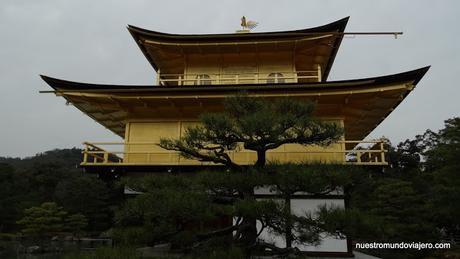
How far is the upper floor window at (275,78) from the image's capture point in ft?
44.3

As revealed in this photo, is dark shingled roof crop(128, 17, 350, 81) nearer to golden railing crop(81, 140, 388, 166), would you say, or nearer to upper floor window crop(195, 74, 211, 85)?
upper floor window crop(195, 74, 211, 85)

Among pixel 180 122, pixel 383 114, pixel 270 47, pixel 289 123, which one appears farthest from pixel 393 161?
pixel 289 123

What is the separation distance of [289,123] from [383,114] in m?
8.19

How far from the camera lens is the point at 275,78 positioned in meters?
13.5

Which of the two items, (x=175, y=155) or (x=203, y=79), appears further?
(x=203, y=79)

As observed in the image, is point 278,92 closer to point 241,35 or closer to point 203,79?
point 241,35

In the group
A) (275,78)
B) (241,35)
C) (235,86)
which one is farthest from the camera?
(275,78)

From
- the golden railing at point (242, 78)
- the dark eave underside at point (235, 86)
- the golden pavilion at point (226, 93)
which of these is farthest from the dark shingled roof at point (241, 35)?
the dark eave underside at point (235, 86)

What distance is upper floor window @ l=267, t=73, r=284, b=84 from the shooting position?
13.5 m

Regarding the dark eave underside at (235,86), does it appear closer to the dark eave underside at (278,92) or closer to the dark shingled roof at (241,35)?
the dark eave underside at (278,92)

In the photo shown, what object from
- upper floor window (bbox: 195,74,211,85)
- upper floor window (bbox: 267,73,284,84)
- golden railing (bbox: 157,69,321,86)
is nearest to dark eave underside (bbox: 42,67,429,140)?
golden railing (bbox: 157,69,321,86)

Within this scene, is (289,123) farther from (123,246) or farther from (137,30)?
(137,30)

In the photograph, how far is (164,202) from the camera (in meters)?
Result: 5.80

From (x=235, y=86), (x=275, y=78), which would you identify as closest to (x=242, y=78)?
(x=275, y=78)
